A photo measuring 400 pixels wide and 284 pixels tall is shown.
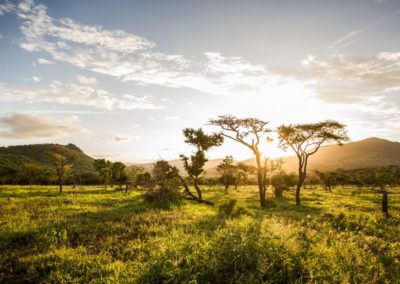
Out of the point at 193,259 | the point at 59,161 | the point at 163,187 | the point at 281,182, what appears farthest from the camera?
the point at 59,161

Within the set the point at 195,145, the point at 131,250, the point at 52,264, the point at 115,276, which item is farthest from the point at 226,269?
the point at 195,145

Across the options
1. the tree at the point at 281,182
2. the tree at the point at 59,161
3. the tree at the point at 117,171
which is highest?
the tree at the point at 59,161

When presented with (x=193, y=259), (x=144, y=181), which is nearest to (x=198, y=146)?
(x=144, y=181)

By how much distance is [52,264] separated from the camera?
786 cm

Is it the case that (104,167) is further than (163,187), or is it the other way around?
(104,167)

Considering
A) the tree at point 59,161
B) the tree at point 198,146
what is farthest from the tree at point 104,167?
the tree at point 198,146

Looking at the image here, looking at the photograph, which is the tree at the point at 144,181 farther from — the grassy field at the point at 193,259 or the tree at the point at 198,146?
the grassy field at the point at 193,259

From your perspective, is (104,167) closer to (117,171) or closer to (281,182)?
(117,171)

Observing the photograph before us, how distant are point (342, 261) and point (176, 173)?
965 inches

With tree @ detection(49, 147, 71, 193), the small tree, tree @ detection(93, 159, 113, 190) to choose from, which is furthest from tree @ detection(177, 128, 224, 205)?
tree @ detection(93, 159, 113, 190)

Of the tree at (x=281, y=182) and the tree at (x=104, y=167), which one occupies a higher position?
the tree at (x=104, y=167)

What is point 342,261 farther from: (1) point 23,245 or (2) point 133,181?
(2) point 133,181

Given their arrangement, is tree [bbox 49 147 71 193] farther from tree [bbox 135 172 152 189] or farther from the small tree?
the small tree

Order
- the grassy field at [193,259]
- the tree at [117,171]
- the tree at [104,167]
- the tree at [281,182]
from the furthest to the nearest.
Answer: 1. the tree at [117,171]
2. the tree at [104,167]
3. the tree at [281,182]
4. the grassy field at [193,259]
